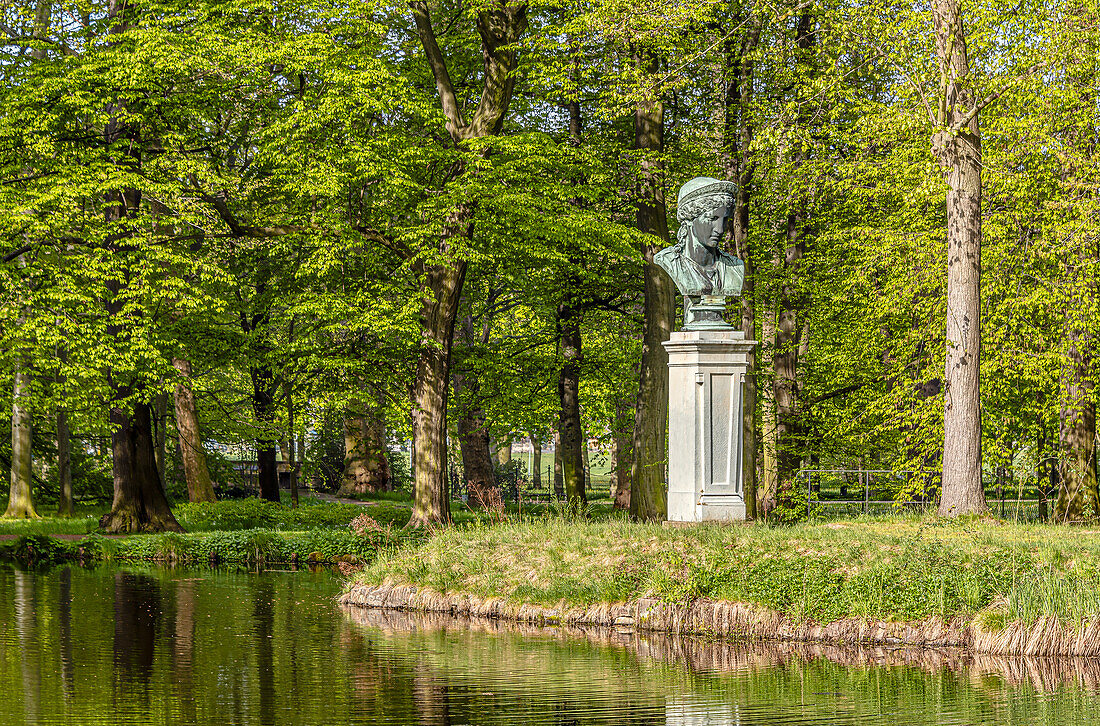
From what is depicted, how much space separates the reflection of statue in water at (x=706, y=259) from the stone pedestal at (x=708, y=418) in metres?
0.50

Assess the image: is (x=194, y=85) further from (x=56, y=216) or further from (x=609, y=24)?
(x=609, y=24)

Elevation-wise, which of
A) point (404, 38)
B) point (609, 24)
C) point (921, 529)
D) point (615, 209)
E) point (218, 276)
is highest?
point (404, 38)

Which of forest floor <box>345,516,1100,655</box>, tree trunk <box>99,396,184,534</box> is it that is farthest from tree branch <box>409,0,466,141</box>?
forest floor <box>345,516,1100,655</box>

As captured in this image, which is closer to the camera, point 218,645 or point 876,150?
point 218,645

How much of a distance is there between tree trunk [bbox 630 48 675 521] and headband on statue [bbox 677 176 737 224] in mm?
6360

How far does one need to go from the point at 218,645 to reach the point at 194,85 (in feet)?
45.8

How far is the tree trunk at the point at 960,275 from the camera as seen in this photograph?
16.3 m

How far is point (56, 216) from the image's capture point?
21.5 metres

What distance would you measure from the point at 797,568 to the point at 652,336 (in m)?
11.0

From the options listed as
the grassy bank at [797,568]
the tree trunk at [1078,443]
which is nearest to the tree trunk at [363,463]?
the tree trunk at [1078,443]

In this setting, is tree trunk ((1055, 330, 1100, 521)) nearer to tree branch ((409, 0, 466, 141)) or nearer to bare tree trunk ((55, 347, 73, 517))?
tree branch ((409, 0, 466, 141))

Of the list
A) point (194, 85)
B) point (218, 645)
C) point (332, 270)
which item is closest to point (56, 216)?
point (194, 85)

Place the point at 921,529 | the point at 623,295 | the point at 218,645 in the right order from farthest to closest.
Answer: the point at 623,295
the point at 921,529
the point at 218,645

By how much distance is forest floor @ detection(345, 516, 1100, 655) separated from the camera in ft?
36.4
